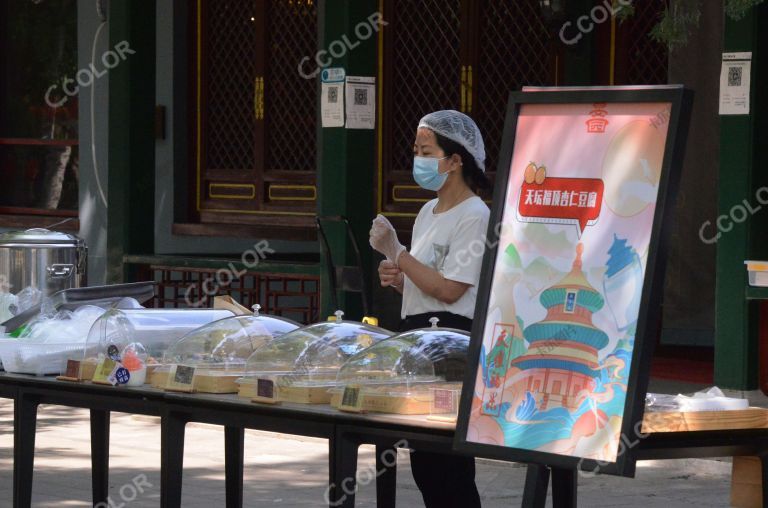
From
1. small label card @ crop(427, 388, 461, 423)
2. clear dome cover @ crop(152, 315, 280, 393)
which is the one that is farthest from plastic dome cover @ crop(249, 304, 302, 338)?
small label card @ crop(427, 388, 461, 423)

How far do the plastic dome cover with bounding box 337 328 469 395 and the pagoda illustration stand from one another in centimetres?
61

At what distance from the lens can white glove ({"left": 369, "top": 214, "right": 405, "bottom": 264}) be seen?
5688 millimetres

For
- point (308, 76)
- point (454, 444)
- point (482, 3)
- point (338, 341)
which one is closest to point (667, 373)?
point (482, 3)

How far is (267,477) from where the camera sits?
877 centimetres

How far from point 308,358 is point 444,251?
808 millimetres

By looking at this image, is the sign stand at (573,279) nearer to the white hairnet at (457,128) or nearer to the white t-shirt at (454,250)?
the white t-shirt at (454,250)

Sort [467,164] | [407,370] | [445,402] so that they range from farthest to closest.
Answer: [467,164], [407,370], [445,402]

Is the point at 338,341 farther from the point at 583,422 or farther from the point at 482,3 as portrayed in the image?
the point at 482,3

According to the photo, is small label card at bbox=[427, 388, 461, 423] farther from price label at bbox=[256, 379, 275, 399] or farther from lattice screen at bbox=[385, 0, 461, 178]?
lattice screen at bbox=[385, 0, 461, 178]

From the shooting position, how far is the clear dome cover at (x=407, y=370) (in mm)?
4867

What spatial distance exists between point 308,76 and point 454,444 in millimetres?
9522

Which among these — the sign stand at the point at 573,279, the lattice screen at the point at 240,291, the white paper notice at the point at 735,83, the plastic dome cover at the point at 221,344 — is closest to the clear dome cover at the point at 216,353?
the plastic dome cover at the point at 221,344

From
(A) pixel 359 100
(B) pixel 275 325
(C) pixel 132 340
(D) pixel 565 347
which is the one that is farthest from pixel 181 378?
(A) pixel 359 100

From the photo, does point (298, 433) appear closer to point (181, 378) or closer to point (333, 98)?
point (181, 378)
